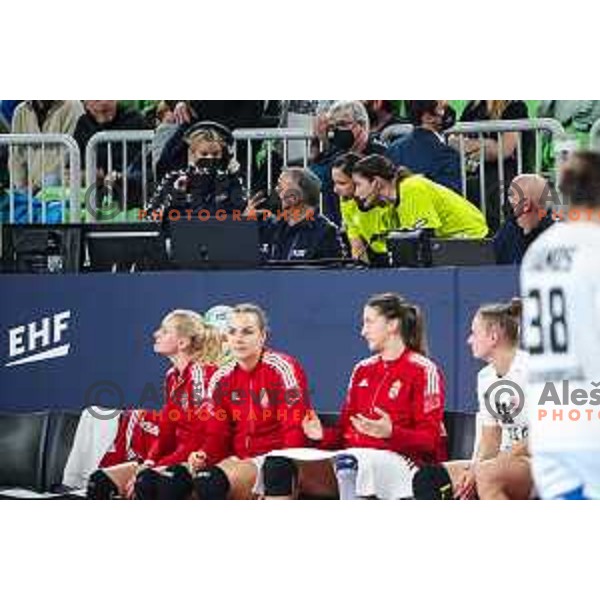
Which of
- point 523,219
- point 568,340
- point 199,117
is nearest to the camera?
point 568,340

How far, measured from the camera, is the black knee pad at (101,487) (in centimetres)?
974

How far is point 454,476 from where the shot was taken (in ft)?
31.6

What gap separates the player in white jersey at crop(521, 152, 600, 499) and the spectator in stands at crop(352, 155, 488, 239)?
1.11 ft

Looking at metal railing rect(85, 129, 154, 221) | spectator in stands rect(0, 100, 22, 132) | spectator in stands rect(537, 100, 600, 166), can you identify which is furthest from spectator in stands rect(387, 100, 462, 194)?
spectator in stands rect(0, 100, 22, 132)

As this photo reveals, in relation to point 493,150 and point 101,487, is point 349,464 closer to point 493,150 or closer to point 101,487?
point 101,487

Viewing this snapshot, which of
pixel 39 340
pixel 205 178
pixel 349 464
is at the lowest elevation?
pixel 349 464

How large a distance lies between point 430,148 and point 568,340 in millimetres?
1927

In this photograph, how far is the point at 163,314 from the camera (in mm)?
9758

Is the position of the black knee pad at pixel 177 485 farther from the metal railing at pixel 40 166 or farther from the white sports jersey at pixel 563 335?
the white sports jersey at pixel 563 335

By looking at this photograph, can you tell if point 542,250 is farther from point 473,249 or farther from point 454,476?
point 454,476

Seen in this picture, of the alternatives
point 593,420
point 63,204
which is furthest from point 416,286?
point 63,204

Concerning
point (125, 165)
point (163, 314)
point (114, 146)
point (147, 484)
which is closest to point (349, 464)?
point (147, 484)

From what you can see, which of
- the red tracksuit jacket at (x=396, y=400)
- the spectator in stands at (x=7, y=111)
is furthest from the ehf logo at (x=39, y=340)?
the red tracksuit jacket at (x=396, y=400)

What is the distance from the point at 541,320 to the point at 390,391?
1526 millimetres
